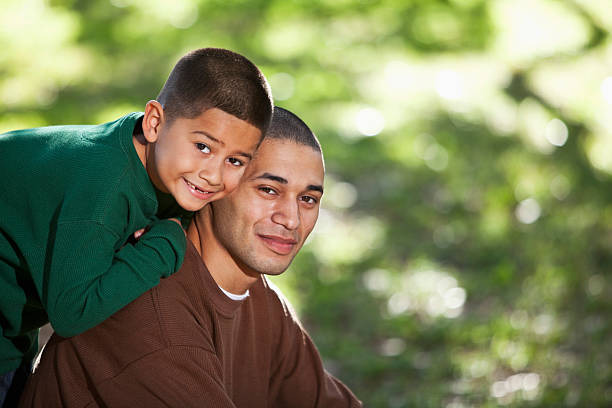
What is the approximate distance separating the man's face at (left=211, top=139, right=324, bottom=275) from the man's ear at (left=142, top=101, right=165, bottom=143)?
1.31ft

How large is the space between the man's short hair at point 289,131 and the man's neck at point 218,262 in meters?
0.42

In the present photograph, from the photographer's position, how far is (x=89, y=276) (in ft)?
8.15

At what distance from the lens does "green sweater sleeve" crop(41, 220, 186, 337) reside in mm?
2457

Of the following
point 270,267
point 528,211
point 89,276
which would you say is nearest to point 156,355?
point 89,276

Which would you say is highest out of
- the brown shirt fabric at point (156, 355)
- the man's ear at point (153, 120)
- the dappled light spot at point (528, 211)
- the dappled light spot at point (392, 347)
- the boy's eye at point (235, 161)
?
the man's ear at point (153, 120)

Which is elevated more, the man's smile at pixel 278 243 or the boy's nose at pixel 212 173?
the boy's nose at pixel 212 173

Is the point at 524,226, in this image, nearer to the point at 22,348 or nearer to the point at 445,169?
the point at 445,169

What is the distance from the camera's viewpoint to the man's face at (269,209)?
3.00m

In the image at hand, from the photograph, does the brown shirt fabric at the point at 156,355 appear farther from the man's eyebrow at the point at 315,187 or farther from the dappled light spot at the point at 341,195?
the dappled light spot at the point at 341,195

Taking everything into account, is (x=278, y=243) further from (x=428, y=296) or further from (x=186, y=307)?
(x=428, y=296)

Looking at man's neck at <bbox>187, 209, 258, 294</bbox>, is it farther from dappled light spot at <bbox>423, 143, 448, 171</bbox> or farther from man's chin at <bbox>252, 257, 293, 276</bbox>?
dappled light spot at <bbox>423, 143, 448, 171</bbox>

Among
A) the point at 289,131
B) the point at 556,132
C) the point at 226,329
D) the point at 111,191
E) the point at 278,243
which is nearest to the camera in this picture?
the point at 111,191

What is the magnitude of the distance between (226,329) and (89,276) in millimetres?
646

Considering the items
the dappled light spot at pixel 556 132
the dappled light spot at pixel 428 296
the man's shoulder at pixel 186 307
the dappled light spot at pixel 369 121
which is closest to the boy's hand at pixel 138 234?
the man's shoulder at pixel 186 307
